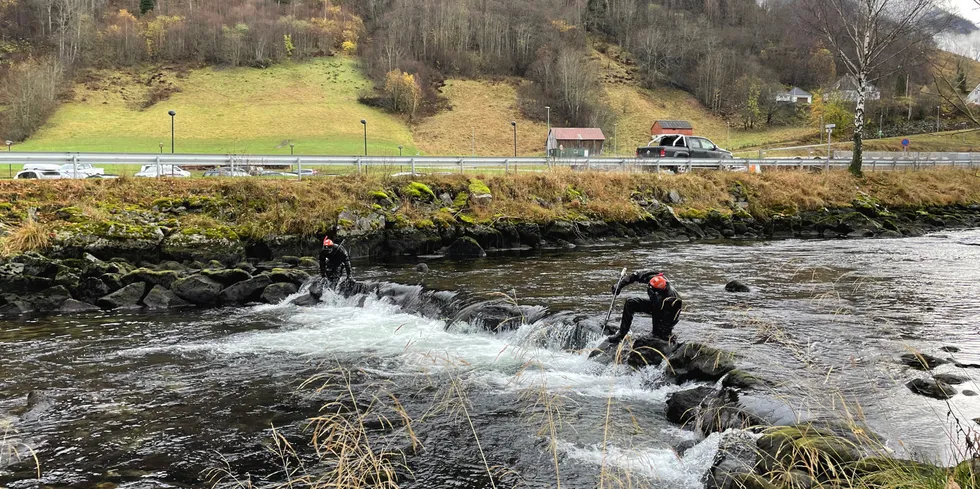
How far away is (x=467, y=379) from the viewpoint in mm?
8406

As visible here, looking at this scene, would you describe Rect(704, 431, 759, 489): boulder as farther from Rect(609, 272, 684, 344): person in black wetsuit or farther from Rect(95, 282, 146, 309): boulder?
Rect(95, 282, 146, 309): boulder

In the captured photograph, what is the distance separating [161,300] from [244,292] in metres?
1.79

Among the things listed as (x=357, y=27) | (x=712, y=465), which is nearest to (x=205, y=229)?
(x=712, y=465)

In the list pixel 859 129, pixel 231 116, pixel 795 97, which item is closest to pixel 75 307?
pixel 859 129

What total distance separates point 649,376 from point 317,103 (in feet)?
248

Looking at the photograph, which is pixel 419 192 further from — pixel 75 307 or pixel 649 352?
pixel 649 352

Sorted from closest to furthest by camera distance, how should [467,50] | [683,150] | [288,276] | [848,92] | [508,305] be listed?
1. [508,305]
2. [288,276]
3. [683,150]
4. [848,92]
5. [467,50]

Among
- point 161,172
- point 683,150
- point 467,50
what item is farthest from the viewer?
point 467,50

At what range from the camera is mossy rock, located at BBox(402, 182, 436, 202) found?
73.3 feet

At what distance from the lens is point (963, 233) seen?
83.4 ft

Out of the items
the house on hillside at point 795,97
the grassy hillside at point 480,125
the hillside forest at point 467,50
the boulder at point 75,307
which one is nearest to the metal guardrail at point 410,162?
the boulder at point 75,307

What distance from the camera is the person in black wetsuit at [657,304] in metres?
8.38

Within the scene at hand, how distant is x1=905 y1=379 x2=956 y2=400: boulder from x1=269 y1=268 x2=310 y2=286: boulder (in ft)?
41.8

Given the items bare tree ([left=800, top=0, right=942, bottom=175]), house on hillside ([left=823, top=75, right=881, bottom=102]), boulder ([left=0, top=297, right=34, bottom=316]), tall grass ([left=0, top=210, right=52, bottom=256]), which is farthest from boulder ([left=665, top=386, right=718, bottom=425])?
house on hillside ([left=823, top=75, right=881, bottom=102])
